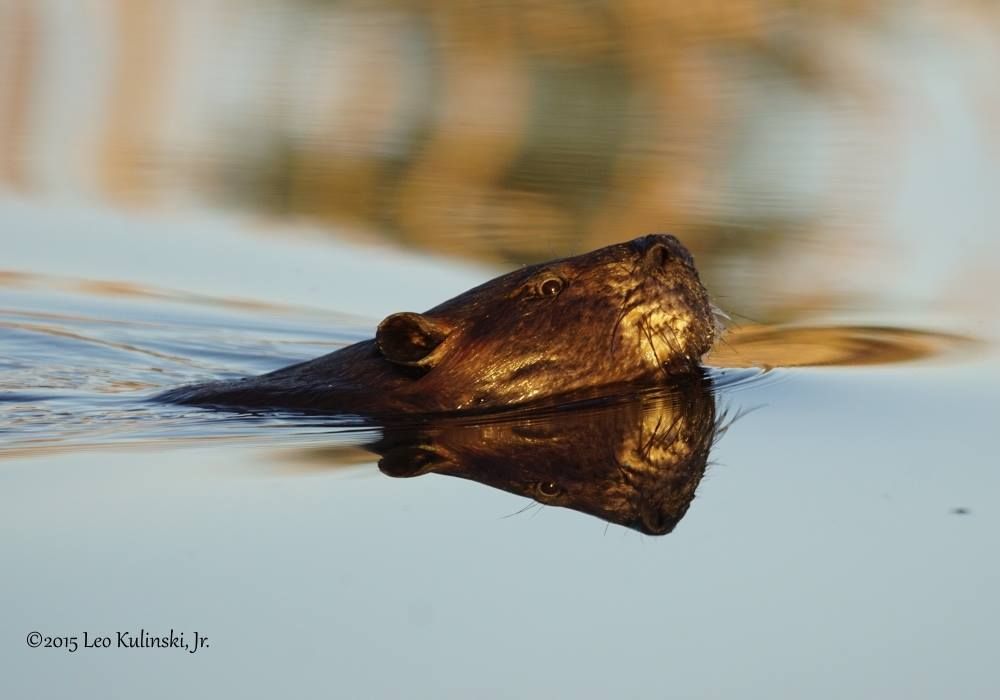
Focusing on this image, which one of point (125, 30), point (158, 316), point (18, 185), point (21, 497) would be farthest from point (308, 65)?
point (21, 497)

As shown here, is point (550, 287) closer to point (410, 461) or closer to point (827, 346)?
point (410, 461)

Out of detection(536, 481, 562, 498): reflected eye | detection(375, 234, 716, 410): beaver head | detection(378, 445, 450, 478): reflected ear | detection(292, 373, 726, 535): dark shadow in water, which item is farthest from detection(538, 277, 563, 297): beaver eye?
→ detection(536, 481, 562, 498): reflected eye

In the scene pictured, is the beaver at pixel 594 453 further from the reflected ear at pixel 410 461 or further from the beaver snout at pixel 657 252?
the beaver snout at pixel 657 252

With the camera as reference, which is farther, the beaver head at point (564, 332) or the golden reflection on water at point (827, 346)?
the golden reflection on water at point (827, 346)

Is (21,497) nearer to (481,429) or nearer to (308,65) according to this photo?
(481,429)

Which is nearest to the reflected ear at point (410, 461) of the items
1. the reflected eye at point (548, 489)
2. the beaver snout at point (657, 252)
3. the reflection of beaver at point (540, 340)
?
the reflected eye at point (548, 489)

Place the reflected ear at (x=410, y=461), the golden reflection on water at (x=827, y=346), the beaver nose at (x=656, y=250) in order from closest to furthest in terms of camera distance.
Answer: the reflected ear at (x=410, y=461) → the beaver nose at (x=656, y=250) → the golden reflection on water at (x=827, y=346)

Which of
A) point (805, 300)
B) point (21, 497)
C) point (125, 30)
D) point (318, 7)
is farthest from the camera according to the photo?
point (318, 7)
